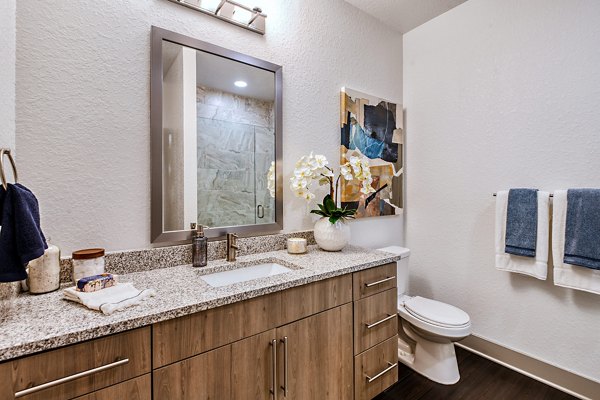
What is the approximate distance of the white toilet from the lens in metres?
1.72

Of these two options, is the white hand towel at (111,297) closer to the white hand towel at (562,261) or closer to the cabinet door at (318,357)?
the cabinet door at (318,357)

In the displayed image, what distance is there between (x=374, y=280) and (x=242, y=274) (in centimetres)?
71

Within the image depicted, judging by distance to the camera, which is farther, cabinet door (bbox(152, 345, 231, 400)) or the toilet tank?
the toilet tank

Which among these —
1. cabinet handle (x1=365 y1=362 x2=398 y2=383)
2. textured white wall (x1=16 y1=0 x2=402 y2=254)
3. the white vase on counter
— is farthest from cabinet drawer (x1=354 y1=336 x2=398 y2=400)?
the white vase on counter

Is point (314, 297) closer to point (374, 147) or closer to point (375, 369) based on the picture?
point (375, 369)

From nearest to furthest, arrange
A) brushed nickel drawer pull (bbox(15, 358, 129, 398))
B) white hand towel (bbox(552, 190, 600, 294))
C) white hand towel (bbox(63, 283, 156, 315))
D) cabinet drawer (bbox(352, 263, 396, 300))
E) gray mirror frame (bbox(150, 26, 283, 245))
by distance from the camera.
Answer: brushed nickel drawer pull (bbox(15, 358, 129, 398)) < white hand towel (bbox(63, 283, 156, 315)) < gray mirror frame (bbox(150, 26, 283, 245)) < cabinet drawer (bbox(352, 263, 396, 300)) < white hand towel (bbox(552, 190, 600, 294))

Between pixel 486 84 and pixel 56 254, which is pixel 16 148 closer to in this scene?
pixel 56 254

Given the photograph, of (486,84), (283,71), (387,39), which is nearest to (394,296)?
(283,71)

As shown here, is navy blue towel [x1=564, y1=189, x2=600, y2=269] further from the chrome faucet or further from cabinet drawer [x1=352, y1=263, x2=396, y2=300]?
the chrome faucet

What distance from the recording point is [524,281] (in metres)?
1.87

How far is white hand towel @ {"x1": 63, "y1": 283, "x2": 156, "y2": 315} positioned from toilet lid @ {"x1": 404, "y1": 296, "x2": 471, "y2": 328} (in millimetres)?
1622

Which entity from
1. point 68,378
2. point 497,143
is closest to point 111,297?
point 68,378

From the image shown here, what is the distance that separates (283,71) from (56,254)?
150 cm

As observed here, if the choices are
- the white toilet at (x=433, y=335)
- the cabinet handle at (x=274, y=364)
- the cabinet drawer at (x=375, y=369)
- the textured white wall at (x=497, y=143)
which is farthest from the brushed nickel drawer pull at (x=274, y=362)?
the textured white wall at (x=497, y=143)
